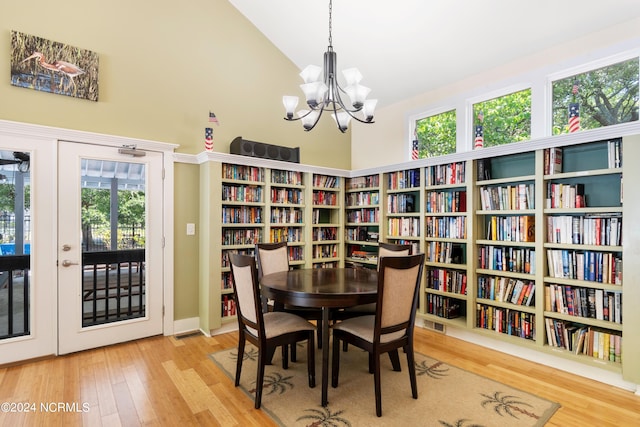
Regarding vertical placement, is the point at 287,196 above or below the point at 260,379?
above

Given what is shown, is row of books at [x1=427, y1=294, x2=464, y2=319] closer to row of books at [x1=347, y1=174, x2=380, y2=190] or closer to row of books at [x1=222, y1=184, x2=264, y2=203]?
row of books at [x1=347, y1=174, x2=380, y2=190]

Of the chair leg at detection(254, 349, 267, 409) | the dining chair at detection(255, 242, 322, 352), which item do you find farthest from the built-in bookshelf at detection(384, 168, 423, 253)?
the chair leg at detection(254, 349, 267, 409)

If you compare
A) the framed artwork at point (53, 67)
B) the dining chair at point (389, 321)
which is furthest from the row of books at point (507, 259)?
the framed artwork at point (53, 67)

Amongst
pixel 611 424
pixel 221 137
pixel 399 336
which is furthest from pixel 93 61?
pixel 611 424

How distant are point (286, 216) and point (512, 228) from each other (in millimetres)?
2596

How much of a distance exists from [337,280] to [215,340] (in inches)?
66.3

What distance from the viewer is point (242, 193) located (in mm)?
4008

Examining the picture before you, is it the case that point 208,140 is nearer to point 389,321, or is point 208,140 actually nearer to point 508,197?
point 389,321

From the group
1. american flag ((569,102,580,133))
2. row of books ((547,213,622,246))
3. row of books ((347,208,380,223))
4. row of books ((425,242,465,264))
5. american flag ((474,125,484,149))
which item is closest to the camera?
row of books ((547,213,622,246))

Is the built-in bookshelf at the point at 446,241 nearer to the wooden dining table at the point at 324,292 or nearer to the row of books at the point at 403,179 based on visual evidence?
the row of books at the point at 403,179

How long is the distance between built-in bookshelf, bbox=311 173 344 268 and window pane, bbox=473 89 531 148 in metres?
2.01

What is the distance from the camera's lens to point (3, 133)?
2822mm

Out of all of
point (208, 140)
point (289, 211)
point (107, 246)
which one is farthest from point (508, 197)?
point (107, 246)

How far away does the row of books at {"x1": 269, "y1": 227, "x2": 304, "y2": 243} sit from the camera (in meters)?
4.24
